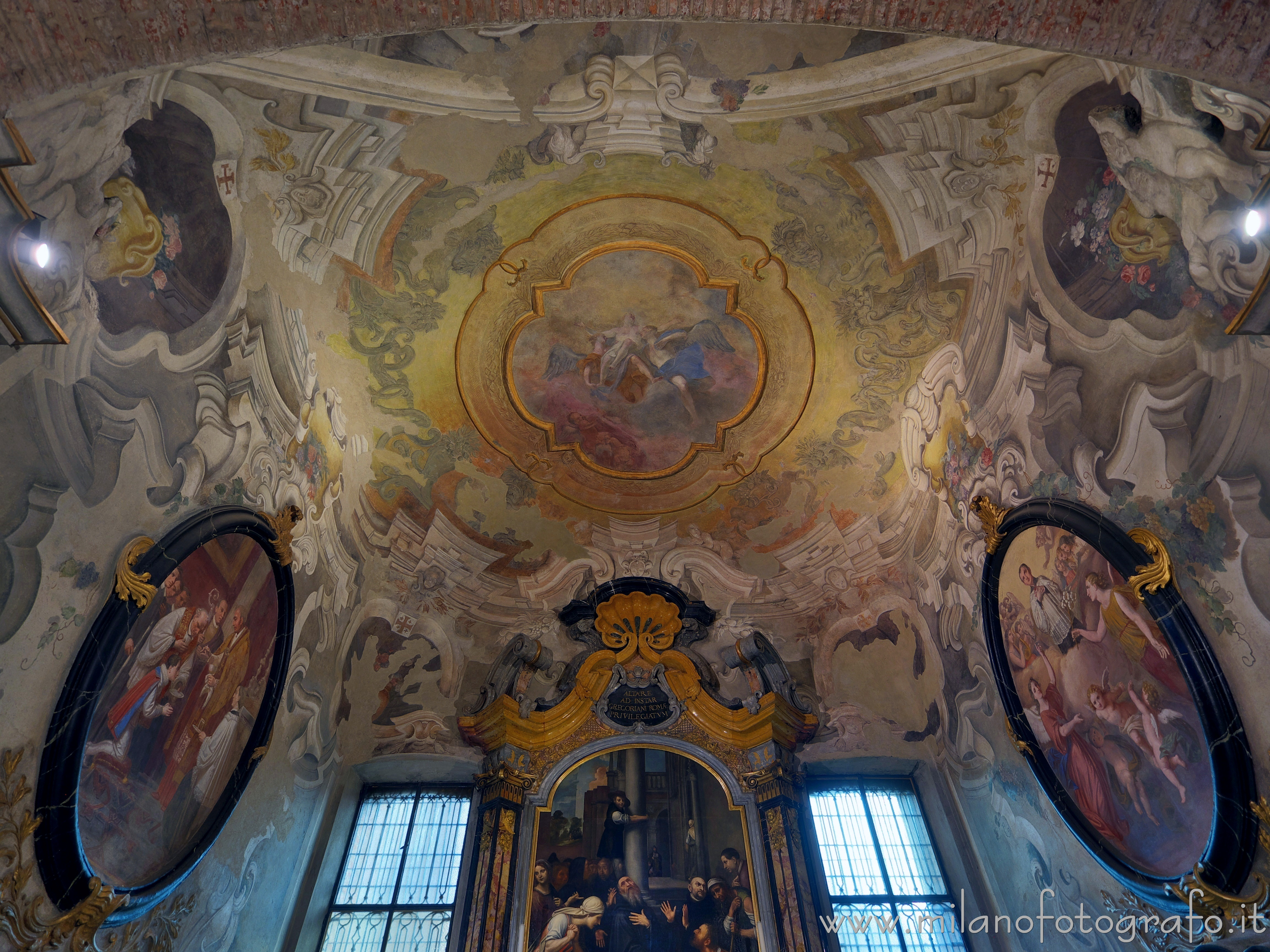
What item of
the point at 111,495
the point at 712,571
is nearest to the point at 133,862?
the point at 111,495

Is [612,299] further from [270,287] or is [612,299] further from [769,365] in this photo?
[270,287]

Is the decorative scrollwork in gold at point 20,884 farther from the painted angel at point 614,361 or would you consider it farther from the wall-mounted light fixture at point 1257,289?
the wall-mounted light fixture at point 1257,289

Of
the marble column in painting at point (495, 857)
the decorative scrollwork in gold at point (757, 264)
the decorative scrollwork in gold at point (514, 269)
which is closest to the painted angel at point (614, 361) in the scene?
the decorative scrollwork in gold at point (514, 269)

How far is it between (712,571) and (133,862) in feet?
27.2

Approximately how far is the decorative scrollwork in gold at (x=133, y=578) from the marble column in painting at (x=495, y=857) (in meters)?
5.24

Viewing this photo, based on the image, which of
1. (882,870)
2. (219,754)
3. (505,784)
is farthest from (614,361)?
(882,870)

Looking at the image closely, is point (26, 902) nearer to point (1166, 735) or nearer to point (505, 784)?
point (505, 784)

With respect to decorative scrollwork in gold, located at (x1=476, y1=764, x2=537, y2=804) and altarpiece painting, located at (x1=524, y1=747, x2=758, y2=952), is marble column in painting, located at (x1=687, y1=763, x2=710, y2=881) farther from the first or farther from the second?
decorative scrollwork in gold, located at (x1=476, y1=764, x2=537, y2=804)

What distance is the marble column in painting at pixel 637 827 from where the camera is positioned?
934 cm

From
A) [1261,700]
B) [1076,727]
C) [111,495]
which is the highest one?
[111,495]

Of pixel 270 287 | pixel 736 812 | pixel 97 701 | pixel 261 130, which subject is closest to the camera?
pixel 97 701

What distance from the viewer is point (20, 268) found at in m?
5.05

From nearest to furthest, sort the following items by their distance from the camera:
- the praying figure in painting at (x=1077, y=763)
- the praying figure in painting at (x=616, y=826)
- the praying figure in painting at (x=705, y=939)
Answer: the praying figure in painting at (x=1077, y=763), the praying figure in painting at (x=705, y=939), the praying figure in painting at (x=616, y=826)

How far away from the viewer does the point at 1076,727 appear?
25.9 ft
